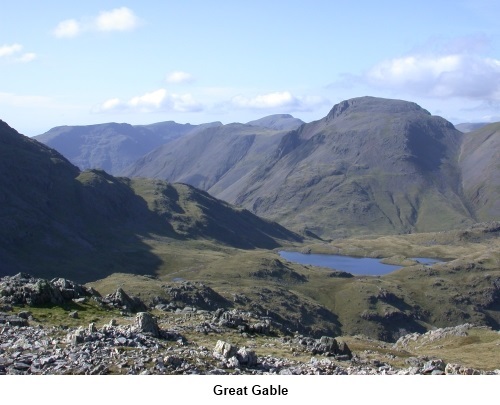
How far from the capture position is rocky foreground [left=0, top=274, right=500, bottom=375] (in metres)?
35.1

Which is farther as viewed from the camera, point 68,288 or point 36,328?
point 68,288

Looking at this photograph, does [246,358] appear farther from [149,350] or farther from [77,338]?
[77,338]

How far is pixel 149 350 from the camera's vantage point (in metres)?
39.4

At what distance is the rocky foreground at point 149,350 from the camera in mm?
35094

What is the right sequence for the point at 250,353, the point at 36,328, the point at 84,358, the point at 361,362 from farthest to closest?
the point at 361,362, the point at 36,328, the point at 250,353, the point at 84,358

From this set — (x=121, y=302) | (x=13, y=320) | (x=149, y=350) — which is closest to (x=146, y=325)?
(x=149, y=350)

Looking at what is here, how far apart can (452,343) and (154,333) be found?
253 feet

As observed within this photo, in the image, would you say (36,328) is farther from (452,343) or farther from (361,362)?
(452,343)

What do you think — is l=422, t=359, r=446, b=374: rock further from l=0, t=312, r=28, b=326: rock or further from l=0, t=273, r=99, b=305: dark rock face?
l=0, t=273, r=99, b=305: dark rock face

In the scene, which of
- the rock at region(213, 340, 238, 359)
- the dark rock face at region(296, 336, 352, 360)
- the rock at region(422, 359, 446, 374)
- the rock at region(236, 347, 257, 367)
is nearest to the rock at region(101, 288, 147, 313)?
the dark rock face at region(296, 336, 352, 360)

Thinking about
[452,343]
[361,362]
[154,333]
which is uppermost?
[154,333]

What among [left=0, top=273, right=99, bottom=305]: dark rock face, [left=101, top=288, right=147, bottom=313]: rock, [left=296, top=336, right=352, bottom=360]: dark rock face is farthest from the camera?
[left=101, top=288, right=147, bottom=313]: rock

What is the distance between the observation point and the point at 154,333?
154 feet
